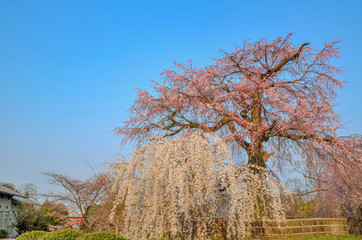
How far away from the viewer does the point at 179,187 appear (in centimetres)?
735

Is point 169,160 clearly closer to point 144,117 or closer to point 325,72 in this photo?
point 144,117

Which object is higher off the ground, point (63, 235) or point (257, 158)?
point (257, 158)

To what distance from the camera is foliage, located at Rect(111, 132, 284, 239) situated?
24.8 feet

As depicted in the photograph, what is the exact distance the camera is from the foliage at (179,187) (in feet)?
24.8

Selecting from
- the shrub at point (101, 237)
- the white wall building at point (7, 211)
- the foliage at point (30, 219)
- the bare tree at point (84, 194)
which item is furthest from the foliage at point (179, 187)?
the white wall building at point (7, 211)

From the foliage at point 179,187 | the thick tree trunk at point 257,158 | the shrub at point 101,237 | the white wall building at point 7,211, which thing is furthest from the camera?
the white wall building at point 7,211

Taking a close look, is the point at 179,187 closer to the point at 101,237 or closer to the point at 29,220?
the point at 101,237

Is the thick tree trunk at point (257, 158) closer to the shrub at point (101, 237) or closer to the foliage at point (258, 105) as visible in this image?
the foliage at point (258, 105)

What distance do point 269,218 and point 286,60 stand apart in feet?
25.3

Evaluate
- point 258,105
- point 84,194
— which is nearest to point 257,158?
point 258,105

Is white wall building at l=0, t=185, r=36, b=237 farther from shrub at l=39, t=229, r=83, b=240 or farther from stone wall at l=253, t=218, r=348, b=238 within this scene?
stone wall at l=253, t=218, r=348, b=238

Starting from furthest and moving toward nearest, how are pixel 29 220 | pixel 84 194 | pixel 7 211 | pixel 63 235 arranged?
pixel 7 211 → pixel 29 220 → pixel 84 194 → pixel 63 235

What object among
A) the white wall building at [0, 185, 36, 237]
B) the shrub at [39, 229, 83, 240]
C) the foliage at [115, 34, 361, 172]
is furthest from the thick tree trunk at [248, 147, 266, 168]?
the white wall building at [0, 185, 36, 237]

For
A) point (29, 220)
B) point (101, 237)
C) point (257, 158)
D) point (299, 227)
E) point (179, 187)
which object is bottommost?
point (101, 237)
